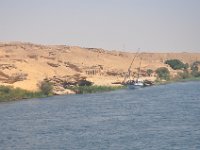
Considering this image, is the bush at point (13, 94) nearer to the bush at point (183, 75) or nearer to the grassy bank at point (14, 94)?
the grassy bank at point (14, 94)

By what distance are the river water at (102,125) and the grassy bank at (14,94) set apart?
7199mm

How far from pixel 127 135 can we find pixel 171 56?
130262 millimetres

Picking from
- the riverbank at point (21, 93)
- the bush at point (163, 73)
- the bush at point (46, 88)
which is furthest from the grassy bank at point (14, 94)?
the bush at point (163, 73)

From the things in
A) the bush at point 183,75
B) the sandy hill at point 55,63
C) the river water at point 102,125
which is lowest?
the river water at point 102,125

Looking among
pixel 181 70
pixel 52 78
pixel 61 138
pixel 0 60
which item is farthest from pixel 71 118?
pixel 181 70

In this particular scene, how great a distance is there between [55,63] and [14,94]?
2571 centimetres

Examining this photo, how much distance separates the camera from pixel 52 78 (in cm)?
6831

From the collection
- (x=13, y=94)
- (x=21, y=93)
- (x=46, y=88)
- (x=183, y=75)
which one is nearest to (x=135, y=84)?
(x=46, y=88)

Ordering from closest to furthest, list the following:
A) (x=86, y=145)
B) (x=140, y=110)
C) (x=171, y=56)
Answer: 1. (x=86, y=145)
2. (x=140, y=110)
3. (x=171, y=56)

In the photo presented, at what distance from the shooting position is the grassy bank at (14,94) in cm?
5666

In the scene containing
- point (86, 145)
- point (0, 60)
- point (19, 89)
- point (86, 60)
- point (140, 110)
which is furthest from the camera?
point (86, 60)

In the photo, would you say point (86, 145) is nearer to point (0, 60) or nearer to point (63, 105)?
point (63, 105)

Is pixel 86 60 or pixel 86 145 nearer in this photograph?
pixel 86 145

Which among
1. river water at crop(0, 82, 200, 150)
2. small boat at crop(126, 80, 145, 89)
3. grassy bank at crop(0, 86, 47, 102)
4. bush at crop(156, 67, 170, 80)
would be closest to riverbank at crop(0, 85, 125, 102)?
grassy bank at crop(0, 86, 47, 102)
